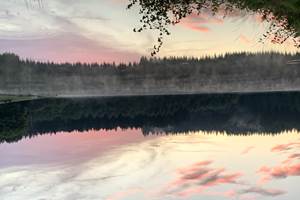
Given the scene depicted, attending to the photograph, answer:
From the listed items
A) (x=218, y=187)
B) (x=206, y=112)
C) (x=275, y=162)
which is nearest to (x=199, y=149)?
(x=275, y=162)

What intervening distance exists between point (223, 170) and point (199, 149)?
72.6ft

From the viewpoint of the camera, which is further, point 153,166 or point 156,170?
point 153,166

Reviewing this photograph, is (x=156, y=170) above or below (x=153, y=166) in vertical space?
above

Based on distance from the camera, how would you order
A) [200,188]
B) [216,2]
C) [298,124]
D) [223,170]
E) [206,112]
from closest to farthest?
[216,2], [200,188], [223,170], [298,124], [206,112]

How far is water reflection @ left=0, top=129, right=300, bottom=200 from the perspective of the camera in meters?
36.4

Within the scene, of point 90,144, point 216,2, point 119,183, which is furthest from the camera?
point 90,144

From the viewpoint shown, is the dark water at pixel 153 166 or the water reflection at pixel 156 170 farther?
the dark water at pixel 153 166

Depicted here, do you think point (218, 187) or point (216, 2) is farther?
point (218, 187)

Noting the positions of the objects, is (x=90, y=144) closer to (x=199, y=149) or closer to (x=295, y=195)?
(x=199, y=149)

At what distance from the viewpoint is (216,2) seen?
14.8 m

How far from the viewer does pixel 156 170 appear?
48531 mm

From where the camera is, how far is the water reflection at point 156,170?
1433 inches

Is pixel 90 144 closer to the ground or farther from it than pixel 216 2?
closer to the ground

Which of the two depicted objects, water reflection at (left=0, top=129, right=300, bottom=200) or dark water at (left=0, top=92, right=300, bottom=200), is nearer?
water reflection at (left=0, top=129, right=300, bottom=200)
